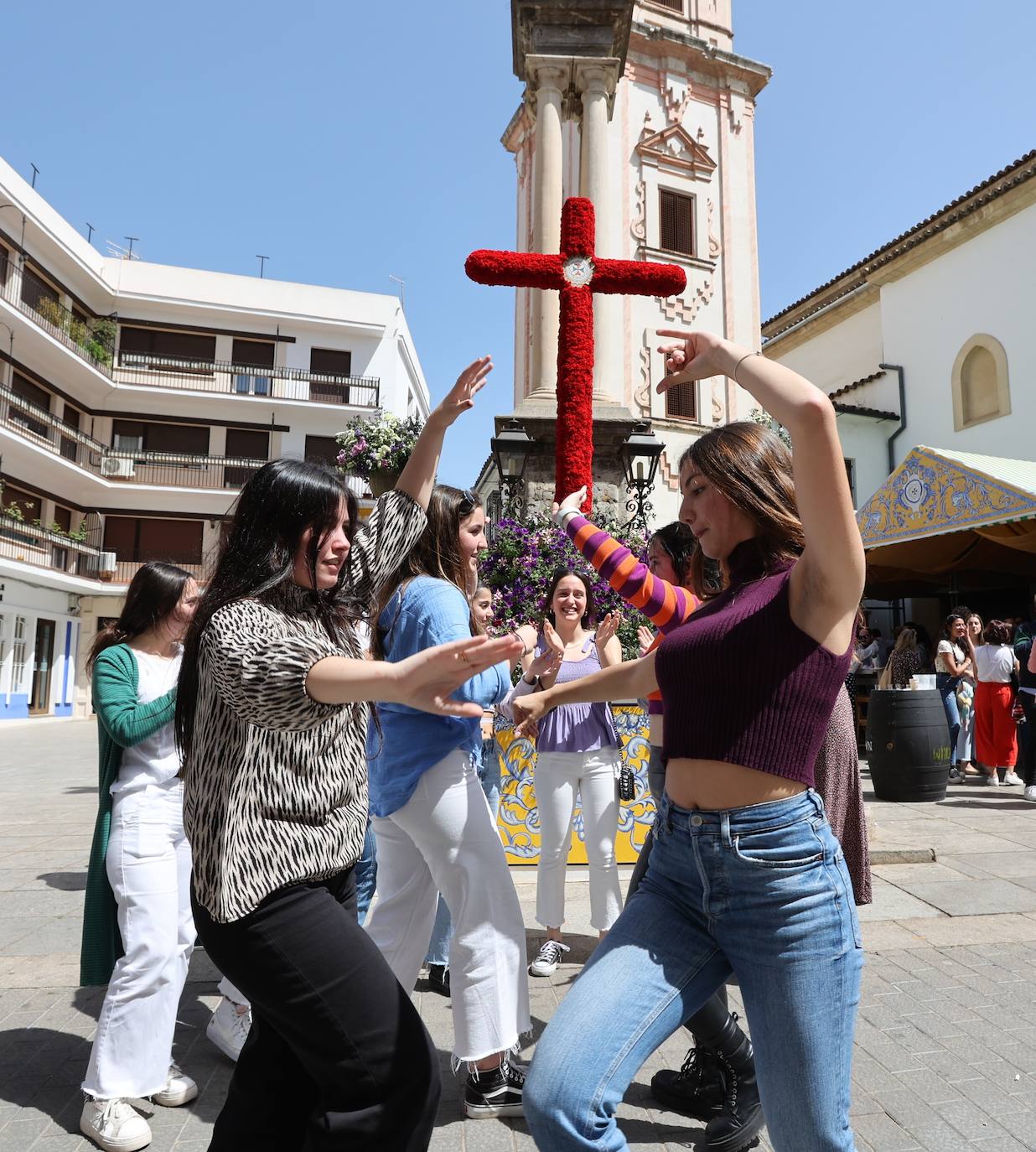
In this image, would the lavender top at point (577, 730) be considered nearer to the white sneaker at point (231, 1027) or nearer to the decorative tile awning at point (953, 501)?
the white sneaker at point (231, 1027)

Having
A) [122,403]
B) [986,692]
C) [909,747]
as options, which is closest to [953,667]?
[986,692]

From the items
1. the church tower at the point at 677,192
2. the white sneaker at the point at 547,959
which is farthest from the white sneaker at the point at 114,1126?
the church tower at the point at 677,192

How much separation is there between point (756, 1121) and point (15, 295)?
33.5m

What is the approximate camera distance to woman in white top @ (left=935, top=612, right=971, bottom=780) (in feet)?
37.1

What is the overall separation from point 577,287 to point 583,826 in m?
6.67

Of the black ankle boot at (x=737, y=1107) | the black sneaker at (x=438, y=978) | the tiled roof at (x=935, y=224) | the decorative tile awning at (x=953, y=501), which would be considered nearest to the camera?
the black ankle boot at (x=737, y=1107)

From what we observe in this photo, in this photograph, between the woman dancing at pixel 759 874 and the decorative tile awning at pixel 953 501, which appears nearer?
the woman dancing at pixel 759 874

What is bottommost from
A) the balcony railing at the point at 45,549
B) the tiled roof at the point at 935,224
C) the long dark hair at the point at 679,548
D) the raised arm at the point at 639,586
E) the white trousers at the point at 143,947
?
the white trousers at the point at 143,947

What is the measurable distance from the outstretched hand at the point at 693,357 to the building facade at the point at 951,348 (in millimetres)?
16937

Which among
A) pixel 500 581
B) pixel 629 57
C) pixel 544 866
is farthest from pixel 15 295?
pixel 544 866

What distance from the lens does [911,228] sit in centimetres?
2441

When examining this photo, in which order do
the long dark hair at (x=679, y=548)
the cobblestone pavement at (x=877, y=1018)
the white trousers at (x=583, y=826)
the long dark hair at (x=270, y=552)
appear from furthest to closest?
the white trousers at (x=583, y=826) < the long dark hair at (x=679, y=548) < the cobblestone pavement at (x=877, y=1018) < the long dark hair at (x=270, y=552)

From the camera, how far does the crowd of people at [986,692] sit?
9.82m

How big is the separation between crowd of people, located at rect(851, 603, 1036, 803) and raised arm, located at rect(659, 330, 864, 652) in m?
8.91
